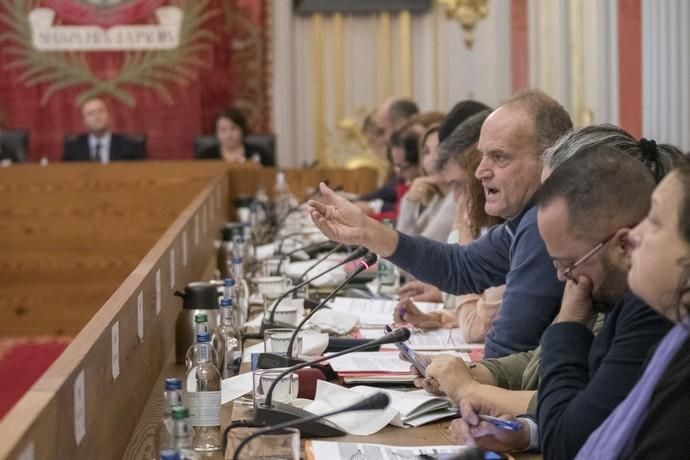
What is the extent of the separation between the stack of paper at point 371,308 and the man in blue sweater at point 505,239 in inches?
8.2

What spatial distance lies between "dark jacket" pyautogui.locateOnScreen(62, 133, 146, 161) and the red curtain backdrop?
0.65 meters

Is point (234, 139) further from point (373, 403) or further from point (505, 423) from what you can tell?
point (373, 403)

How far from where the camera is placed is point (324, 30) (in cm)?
910

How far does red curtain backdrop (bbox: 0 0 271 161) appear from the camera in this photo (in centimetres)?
906

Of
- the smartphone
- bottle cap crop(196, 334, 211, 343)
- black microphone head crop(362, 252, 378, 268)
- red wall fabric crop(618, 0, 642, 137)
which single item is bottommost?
the smartphone

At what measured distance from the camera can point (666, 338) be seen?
158 cm

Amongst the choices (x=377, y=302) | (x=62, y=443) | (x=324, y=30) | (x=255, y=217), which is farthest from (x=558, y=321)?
(x=324, y=30)

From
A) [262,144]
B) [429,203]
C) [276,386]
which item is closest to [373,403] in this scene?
[276,386]

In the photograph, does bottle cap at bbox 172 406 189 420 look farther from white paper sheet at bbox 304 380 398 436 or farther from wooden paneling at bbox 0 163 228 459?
white paper sheet at bbox 304 380 398 436

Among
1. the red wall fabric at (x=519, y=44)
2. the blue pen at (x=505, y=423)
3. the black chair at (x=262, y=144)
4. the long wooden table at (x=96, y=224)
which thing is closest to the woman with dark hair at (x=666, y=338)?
the blue pen at (x=505, y=423)

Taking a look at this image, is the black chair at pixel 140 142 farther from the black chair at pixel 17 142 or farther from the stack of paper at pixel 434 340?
the stack of paper at pixel 434 340

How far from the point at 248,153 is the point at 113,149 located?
3.17ft

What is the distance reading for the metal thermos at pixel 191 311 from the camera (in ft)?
9.73

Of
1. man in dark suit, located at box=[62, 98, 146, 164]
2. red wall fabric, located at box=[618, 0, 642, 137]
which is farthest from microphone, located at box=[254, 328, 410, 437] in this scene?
man in dark suit, located at box=[62, 98, 146, 164]
